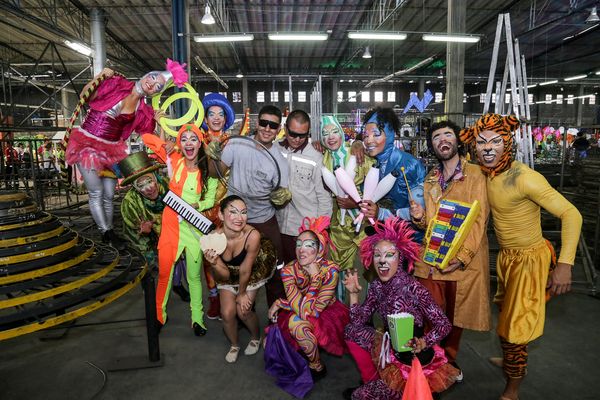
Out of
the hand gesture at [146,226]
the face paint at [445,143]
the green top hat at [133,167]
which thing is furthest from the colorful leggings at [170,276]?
the face paint at [445,143]

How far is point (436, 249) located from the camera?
2410mm

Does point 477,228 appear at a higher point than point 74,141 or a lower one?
lower

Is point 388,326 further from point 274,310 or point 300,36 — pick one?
point 300,36

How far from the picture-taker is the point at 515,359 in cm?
230

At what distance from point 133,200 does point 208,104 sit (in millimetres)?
1092

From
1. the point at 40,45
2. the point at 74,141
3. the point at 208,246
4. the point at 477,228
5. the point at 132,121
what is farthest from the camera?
the point at 40,45

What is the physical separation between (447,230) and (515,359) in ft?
2.74

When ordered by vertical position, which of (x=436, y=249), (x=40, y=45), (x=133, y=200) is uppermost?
(x=40, y=45)

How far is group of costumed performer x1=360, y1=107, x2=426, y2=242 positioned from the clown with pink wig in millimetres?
290

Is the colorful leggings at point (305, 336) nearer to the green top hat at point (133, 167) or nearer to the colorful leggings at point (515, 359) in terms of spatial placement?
the colorful leggings at point (515, 359)

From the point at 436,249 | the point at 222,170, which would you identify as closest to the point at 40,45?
the point at 222,170

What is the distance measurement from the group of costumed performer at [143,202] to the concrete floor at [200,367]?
2.47ft

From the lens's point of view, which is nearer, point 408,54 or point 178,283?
point 178,283

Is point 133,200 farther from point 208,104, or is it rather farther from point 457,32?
point 457,32
